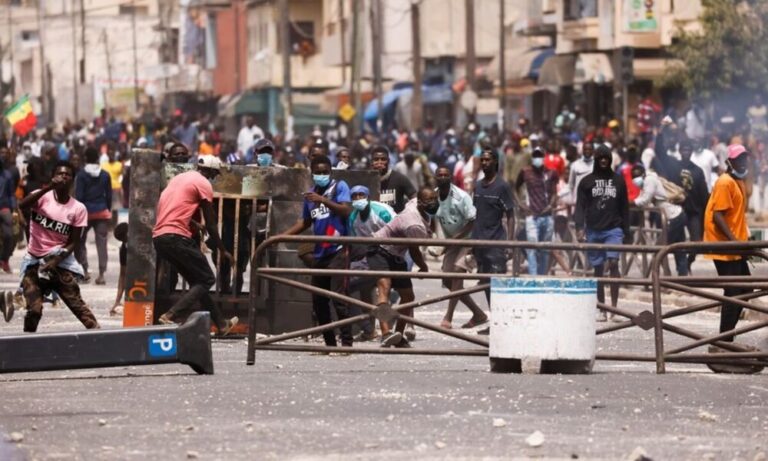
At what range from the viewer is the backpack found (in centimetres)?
2680

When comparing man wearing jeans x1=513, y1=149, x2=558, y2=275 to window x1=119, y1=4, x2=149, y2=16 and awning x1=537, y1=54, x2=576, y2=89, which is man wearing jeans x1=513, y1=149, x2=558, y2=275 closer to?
awning x1=537, y1=54, x2=576, y2=89

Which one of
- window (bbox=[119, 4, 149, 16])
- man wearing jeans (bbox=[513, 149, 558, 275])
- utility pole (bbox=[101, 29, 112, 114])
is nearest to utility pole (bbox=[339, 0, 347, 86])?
utility pole (bbox=[101, 29, 112, 114])

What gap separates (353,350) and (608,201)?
6.33 m

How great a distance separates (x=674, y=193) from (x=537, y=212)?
64.9 inches

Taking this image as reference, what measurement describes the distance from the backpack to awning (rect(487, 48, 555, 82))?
34210 millimetres

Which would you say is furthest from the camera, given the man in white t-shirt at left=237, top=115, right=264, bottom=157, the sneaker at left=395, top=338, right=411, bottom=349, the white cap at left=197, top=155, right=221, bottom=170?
the man in white t-shirt at left=237, top=115, right=264, bottom=157

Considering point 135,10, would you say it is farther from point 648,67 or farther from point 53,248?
point 53,248

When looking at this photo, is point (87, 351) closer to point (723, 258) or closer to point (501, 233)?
point (723, 258)

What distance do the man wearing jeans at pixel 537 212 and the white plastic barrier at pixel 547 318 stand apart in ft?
37.6

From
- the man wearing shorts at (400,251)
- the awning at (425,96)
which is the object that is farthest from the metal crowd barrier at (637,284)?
the awning at (425,96)

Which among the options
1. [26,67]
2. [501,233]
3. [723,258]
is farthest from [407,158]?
[26,67]

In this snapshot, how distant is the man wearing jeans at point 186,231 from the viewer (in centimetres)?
1720

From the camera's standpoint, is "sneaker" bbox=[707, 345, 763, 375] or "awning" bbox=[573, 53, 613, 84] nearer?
"sneaker" bbox=[707, 345, 763, 375]

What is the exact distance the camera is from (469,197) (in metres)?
20.8
